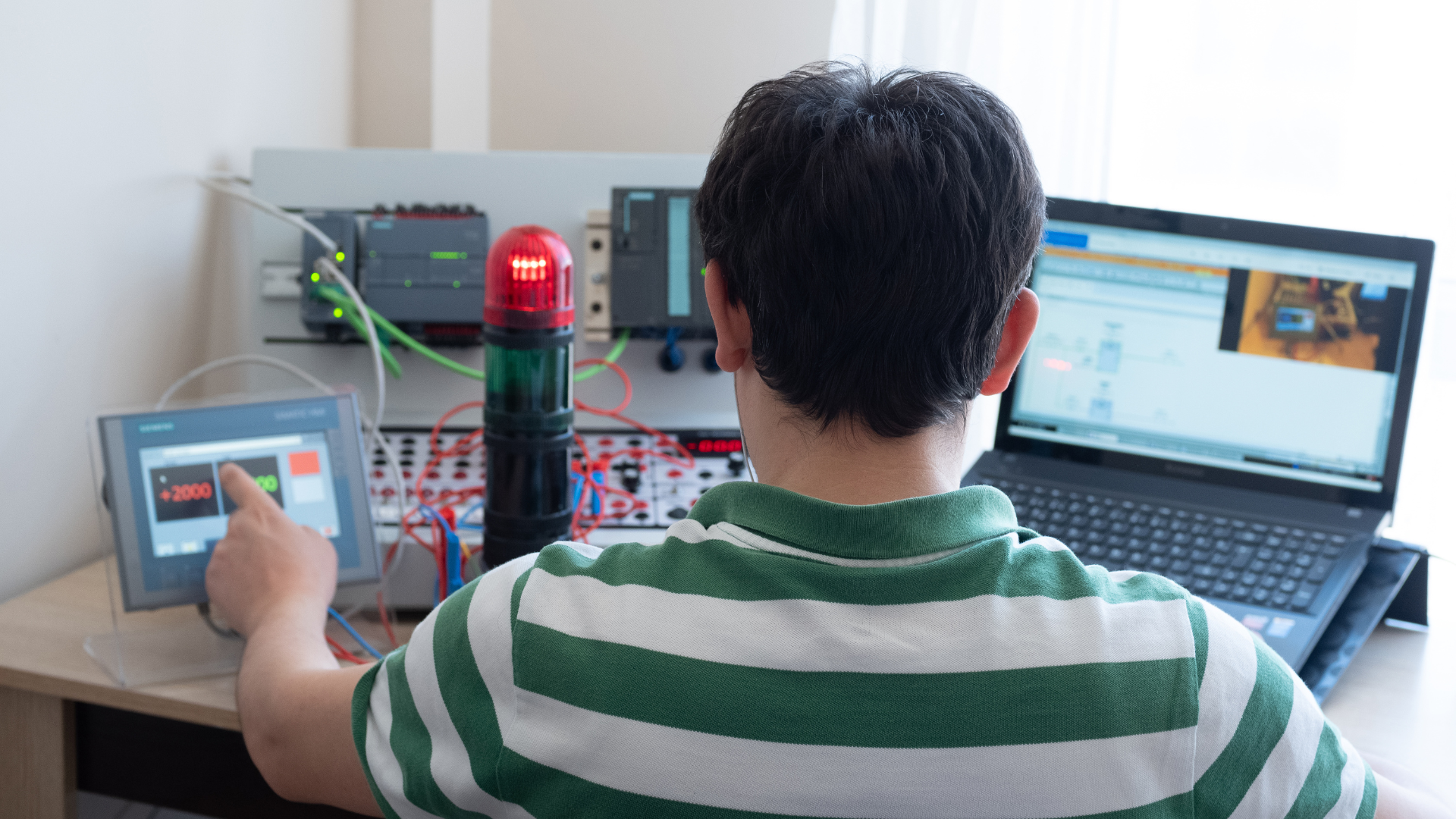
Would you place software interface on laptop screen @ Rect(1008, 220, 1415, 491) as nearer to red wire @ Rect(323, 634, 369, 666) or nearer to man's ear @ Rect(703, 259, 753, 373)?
man's ear @ Rect(703, 259, 753, 373)

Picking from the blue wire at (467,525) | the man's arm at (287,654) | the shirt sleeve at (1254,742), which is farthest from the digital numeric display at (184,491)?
the shirt sleeve at (1254,742)

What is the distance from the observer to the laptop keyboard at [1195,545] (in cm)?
92

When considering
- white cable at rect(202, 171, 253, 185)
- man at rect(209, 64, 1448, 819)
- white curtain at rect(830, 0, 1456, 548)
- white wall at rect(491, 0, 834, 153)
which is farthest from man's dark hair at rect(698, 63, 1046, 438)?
white wall at rect(491, 0, 834, 153)

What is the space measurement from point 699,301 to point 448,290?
323 mm

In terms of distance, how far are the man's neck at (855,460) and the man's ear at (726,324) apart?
2cm

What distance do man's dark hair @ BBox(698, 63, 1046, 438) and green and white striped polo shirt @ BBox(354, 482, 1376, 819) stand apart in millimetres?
72

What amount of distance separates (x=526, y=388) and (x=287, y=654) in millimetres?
320

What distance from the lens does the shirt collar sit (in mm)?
532

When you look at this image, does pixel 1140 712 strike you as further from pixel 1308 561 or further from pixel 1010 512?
pixel 1308 561

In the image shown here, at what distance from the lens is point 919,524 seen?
0.54 m

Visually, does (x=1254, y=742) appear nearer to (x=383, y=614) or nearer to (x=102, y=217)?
(x=383, y=614)

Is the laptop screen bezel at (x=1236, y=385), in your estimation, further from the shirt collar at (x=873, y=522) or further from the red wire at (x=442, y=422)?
the red wire at (x=442, y=422)

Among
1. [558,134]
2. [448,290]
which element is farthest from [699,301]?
[558,134]

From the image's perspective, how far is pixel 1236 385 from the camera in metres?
1.08
